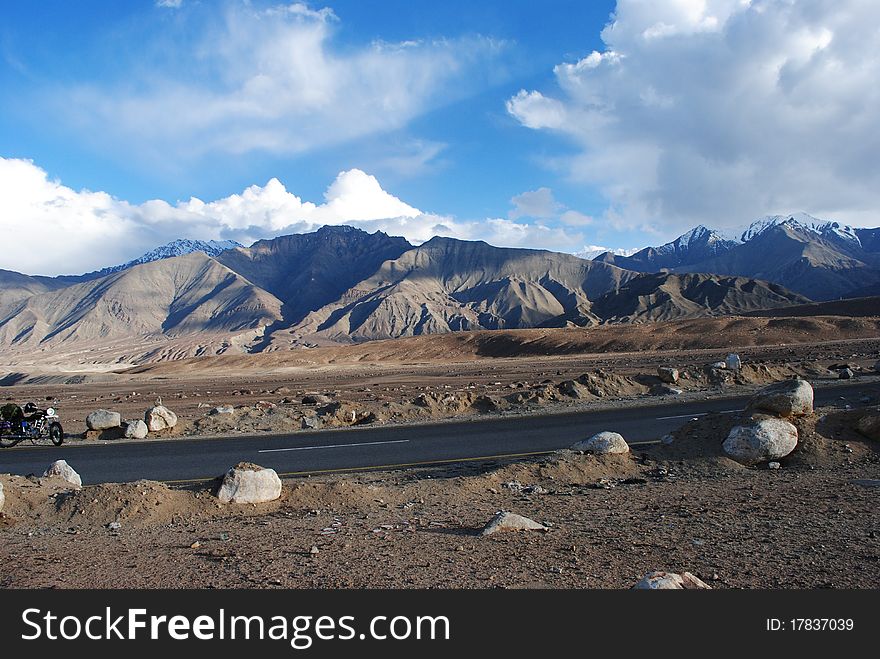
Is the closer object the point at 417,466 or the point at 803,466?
the point at 803,466

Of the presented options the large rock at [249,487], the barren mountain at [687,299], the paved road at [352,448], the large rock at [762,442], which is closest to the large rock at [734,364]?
the paved road at [352,448]

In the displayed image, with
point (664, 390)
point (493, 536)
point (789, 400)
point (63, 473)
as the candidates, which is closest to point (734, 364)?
point (664, 390)

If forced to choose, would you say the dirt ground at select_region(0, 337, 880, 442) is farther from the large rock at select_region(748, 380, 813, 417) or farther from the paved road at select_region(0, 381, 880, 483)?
the large rock at select_region(748, 380, 813, 417)

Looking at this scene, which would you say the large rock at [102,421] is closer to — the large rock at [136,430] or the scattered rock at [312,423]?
the large rock at [136,430]

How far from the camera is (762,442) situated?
9.99 metres

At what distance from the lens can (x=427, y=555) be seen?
587cm

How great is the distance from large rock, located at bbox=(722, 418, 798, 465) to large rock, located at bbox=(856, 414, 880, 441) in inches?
57.1

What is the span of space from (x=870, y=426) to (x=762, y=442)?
2.27 metres

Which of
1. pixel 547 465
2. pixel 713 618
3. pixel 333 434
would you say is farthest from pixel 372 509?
pixel 333 434

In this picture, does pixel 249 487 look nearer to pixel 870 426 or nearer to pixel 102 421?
pixel 870 426

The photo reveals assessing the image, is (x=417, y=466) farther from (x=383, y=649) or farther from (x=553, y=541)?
(x=383, y=649)

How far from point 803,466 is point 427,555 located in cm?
715

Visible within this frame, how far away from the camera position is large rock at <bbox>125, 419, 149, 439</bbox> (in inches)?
693

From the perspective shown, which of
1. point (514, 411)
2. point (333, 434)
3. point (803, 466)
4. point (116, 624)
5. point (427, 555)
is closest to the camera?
point (116, 624)
